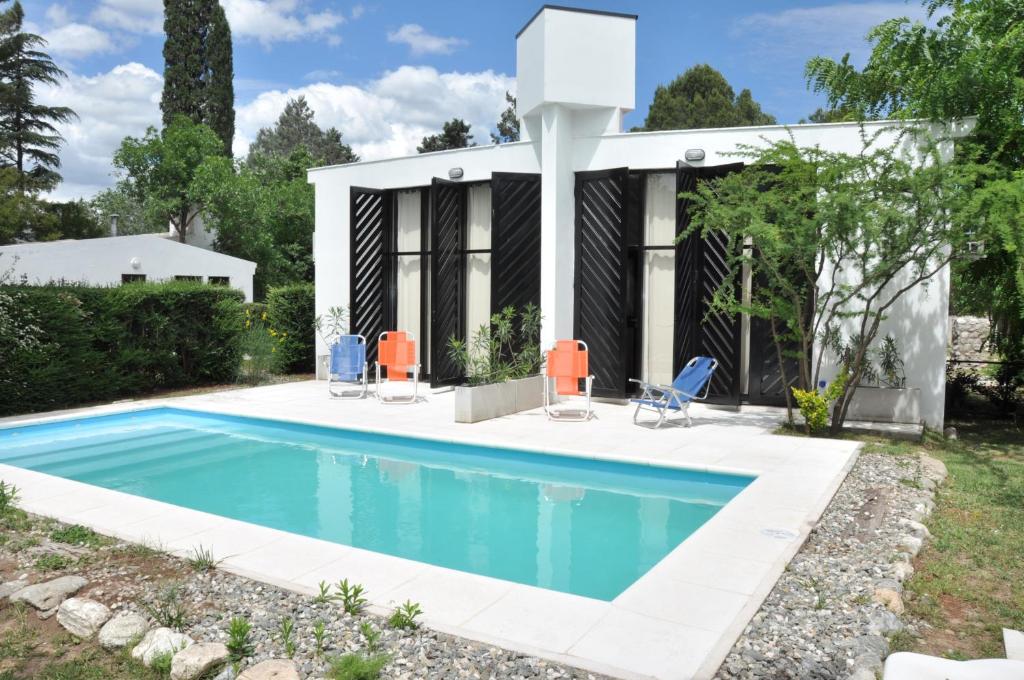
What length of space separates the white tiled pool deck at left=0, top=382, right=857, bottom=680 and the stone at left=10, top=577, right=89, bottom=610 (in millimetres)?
695

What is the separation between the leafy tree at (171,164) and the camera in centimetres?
3247

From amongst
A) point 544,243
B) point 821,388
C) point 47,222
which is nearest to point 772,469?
point 821,388

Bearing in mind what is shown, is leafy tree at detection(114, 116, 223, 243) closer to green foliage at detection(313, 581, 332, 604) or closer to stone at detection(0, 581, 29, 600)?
stone at detection(0, 581, 29, 600)

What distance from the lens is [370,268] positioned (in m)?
13.7

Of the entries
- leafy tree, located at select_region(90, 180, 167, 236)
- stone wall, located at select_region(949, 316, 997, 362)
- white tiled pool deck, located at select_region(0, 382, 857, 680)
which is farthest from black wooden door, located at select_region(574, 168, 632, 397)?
leafy tree, located at select_region(90, 180, 167, 236)

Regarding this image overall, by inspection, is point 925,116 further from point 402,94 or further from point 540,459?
point 402,94

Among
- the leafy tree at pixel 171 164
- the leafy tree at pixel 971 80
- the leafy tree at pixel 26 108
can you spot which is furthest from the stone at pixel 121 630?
the leafy tree at pixel 26 108

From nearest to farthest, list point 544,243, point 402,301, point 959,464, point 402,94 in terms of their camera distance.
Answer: point 959,464, point 544,243, point 402,301, point 402,94

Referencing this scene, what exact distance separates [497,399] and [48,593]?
6430 millimetres

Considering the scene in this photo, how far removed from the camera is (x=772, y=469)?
23.2ft

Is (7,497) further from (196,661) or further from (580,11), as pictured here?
(580,11)

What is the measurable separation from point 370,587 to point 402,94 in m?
66.0

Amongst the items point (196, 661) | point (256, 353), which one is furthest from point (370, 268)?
point (196, 661)

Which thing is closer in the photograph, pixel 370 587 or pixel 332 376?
pixel 370 587
